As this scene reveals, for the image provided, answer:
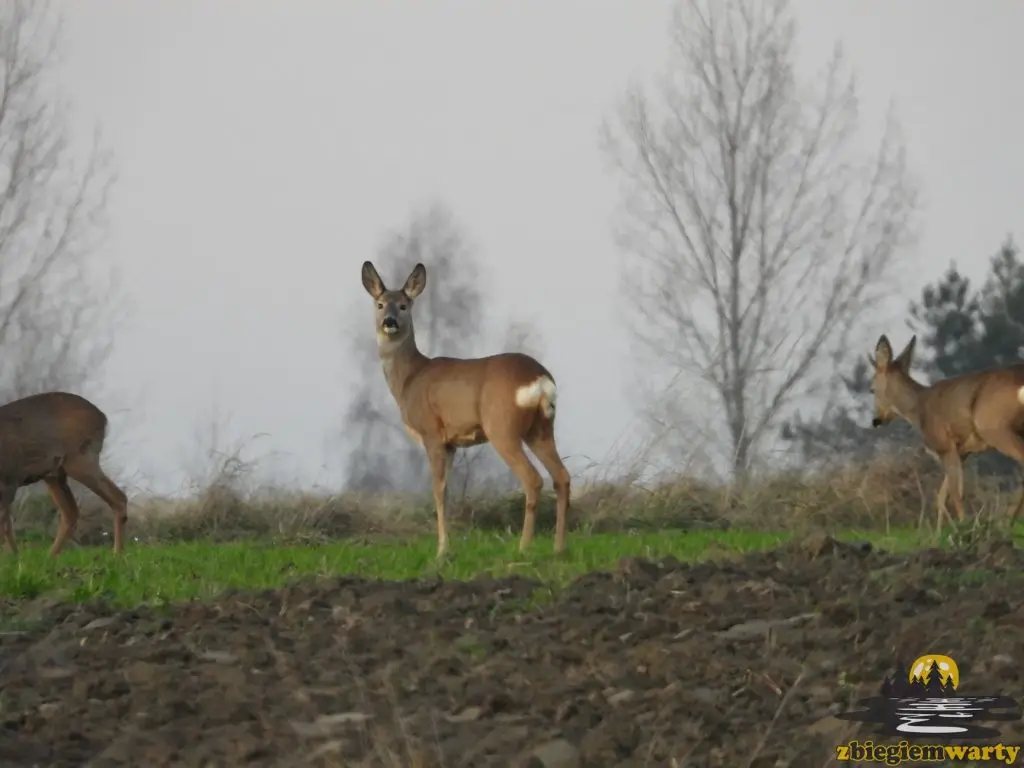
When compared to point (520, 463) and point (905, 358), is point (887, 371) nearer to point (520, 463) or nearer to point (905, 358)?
point (905, 358)

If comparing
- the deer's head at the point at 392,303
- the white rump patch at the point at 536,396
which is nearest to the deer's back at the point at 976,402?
the white rump patch at the point at 536,396

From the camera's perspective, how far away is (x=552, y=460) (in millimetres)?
10531

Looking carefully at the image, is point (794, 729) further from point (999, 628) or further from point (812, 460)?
point (812, 460)

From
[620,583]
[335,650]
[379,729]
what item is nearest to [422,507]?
[620,583]

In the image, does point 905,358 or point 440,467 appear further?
point 905,358

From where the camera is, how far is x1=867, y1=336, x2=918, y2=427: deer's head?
626 inches

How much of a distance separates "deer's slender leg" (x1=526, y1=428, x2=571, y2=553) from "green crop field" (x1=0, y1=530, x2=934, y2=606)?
1.16 ft

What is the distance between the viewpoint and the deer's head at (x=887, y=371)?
15898 mm

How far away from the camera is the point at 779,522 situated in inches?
583

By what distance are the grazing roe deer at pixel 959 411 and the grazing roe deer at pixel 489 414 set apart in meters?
4.30

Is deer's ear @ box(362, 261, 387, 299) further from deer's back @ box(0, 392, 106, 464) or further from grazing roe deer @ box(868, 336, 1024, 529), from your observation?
grazing roe deer @ box(868, 336, 1024, 529)

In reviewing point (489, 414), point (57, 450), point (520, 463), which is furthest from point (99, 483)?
point (520, 463)

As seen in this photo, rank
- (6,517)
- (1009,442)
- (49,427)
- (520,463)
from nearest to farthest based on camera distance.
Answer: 1. (520,463)
2. (6,517)
3. (49,427)
4. (1009,442)

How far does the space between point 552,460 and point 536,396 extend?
0.56m
